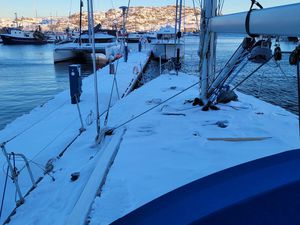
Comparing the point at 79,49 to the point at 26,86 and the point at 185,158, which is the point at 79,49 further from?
the point at 185,158

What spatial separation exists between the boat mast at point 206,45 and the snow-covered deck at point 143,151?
72 centimetres

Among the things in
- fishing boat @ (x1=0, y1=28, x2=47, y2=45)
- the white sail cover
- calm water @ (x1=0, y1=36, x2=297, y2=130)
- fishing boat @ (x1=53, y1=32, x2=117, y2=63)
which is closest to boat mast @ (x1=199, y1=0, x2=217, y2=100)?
the white sail cover

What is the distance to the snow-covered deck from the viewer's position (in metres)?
3.73

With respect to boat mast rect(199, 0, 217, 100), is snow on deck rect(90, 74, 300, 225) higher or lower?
lower

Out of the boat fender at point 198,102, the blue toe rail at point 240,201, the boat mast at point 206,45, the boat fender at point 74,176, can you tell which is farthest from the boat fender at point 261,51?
the blue toe rail at point 240,201

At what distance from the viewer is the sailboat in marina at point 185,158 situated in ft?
4.61

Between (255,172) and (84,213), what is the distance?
2.18m

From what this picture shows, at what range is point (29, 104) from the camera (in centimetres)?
1816

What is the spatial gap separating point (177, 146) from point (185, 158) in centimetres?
53

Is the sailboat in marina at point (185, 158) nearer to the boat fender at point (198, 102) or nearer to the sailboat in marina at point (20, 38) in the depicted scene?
the boat fender at point (198, 102)

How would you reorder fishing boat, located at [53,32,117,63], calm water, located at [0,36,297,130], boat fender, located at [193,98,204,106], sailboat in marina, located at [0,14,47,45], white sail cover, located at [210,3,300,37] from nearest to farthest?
white sail cover, located at [210,3,300,37] → boat fender, located at [193,98,204,106] → calm water, located at [0,36,297,130] → fishing boat, located at [53,32,117,63] → sailboat in marina, located at [0,14,47,45]

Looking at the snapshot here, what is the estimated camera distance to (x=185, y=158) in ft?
14.9

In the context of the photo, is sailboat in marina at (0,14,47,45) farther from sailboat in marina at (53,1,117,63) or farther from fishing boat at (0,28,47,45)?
sailboat in marina at (53,1,117,63)

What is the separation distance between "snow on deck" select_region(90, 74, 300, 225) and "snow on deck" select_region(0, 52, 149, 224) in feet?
1.74
